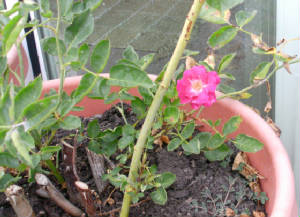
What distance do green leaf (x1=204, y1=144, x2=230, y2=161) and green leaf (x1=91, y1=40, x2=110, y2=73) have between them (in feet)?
1.11

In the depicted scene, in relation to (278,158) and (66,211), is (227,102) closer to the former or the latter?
(278,158)

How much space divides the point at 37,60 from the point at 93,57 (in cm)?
80

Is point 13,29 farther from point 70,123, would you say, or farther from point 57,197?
point 57,197

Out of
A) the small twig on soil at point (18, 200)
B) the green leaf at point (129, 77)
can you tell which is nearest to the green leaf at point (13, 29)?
the green leaf at point (129, 77)

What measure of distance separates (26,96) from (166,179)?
0.33m

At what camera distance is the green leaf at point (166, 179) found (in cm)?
75

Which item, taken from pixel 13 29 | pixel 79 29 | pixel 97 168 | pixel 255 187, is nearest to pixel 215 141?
pixel 255 187

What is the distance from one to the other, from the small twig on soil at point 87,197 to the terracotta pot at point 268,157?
0.32 metres

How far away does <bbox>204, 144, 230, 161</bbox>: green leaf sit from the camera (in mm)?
845

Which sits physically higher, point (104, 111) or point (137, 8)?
point (137, 8)

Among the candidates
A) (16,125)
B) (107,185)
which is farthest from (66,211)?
(16,125)

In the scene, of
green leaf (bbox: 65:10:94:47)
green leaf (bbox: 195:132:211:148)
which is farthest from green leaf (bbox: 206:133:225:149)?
green leaf (bbox: 65:10:94:47)

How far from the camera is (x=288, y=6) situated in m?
1.03

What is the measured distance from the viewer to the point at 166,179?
76 cm
